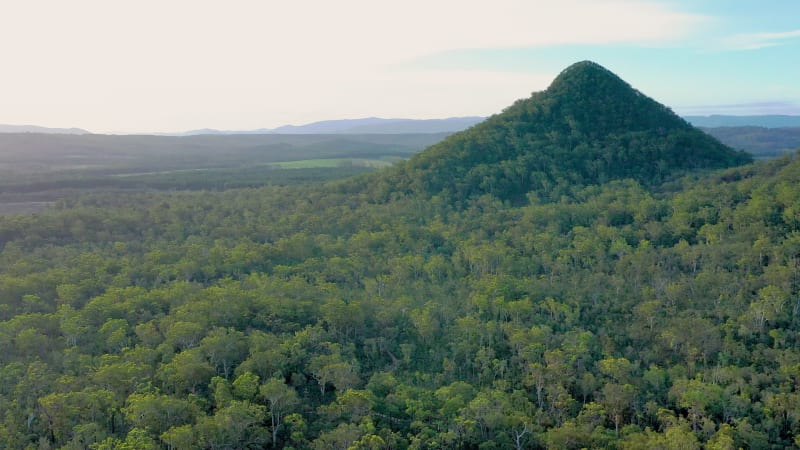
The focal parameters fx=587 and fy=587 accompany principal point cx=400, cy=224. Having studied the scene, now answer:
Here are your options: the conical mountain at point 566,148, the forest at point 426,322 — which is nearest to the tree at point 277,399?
the forest at point 426,322

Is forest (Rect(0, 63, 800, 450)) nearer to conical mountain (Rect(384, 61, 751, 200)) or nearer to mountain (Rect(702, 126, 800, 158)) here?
conical mountain (Rect(384, 61, 751, 200))

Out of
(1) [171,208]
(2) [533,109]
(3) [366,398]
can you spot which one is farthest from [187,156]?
(3) [366,398]

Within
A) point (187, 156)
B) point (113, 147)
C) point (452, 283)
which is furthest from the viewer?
point (113, 147)

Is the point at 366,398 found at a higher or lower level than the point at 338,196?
lower

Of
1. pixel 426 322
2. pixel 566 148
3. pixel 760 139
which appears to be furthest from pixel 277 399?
pixel 760 139

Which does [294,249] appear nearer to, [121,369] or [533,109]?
[121,369]

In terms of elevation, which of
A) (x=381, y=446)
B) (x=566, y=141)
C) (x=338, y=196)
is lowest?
(x=381, y=446)

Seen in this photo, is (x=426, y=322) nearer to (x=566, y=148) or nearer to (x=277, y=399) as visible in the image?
(x=277, y=399)

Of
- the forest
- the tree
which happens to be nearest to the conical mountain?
the forest
